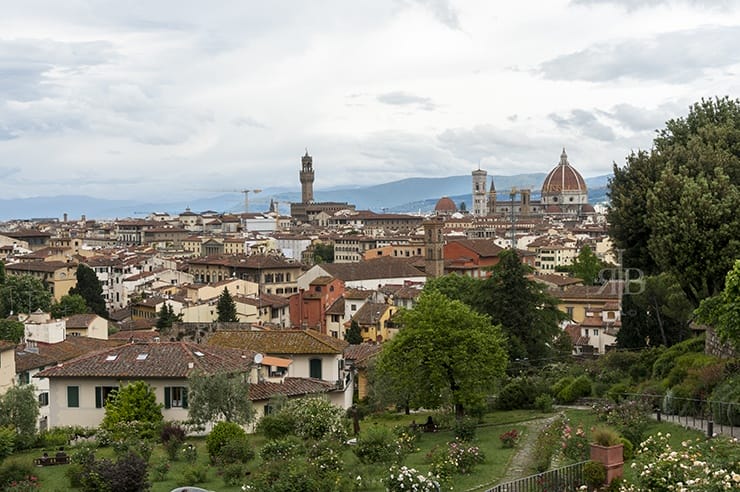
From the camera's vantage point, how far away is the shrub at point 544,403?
81.1 feet

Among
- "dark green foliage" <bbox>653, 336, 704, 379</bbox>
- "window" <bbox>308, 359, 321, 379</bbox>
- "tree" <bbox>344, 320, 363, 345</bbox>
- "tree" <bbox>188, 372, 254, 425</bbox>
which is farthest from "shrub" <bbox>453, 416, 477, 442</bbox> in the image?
"tree" <bbox>344, 320, 363, 345</bbox>

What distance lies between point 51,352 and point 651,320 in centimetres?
2271

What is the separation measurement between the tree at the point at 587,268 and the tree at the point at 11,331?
47417 millimetres

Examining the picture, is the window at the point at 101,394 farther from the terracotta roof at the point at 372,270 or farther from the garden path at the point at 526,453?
the terracotta roof at the point at 372,270

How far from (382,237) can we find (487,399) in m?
96.6

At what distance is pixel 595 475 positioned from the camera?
42.2 ft

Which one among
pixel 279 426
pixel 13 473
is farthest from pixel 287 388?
pixel 13 473

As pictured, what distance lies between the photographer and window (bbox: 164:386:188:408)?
79.8 ft

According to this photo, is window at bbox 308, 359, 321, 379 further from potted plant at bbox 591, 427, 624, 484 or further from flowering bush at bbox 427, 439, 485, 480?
potted plant at bbox 591, 427, 624, 484

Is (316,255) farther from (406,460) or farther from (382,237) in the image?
(406,460)

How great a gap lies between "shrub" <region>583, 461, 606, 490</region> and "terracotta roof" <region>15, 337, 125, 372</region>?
24369mm

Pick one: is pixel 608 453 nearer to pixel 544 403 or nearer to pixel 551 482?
pixel 551 482

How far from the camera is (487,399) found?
27.9 metres

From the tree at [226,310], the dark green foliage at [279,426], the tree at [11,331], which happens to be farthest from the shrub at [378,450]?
the tree at [226,310]
